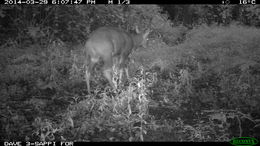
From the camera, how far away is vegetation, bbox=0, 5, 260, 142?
4426mm

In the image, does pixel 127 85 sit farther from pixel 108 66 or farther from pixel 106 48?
pixel 106 48

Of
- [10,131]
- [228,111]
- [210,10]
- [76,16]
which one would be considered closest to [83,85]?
[10,131]

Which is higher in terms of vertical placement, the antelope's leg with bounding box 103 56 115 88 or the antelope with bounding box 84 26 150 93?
the antelope with bounding box 84 26 150 93

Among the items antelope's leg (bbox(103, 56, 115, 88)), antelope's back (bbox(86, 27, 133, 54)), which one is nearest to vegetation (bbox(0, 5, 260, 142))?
antelope's leg (bbox(103, 56, 115, 88))

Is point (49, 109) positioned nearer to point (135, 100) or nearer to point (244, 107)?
point (135, 100)

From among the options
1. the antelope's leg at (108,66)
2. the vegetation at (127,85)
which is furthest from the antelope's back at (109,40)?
the vegetation at (127,85)

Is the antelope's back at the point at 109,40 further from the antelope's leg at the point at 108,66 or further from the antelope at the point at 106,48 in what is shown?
the antelope's leg at the point at 108,66

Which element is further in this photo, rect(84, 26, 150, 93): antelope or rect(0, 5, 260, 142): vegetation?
rect(84, 26, 150, 93): antelope

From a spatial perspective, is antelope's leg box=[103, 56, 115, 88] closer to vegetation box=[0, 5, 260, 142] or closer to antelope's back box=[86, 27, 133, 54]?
antelope's back box=[86, 27, 133, 54]

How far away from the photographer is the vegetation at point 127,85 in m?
4.43

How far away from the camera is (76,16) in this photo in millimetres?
10297

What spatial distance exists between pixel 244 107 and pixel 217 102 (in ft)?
1.85

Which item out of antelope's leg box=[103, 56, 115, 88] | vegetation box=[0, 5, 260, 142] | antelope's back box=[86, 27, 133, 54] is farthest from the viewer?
antelope's leg box=[103, 56, 115, 88]

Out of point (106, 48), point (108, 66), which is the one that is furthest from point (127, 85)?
point (106, 48)
